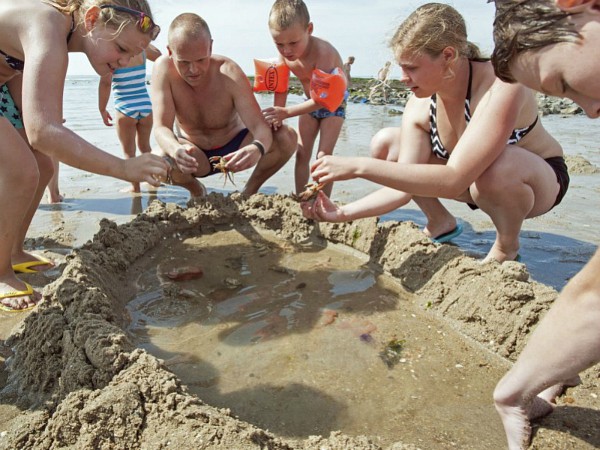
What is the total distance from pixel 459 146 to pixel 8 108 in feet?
8.76

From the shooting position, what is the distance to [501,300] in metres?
2.41

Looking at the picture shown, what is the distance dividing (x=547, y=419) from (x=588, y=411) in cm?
18

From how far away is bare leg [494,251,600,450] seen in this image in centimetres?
139

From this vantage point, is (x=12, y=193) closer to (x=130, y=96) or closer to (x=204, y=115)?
(x=204, y=115)

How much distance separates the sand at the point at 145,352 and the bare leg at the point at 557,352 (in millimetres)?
178

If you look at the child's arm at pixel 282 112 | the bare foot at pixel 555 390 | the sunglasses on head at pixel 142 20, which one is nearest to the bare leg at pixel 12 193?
the sunglasses on head at pixel 142 20

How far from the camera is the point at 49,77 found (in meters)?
2.39

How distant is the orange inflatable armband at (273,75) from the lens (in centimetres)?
476

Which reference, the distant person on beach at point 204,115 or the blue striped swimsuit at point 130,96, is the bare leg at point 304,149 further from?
the blue striped swimsuit at point 130,96

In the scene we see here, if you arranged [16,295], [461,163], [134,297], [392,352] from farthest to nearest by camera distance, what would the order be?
[134,297] < [16,295] < [461,163] < [392,352]

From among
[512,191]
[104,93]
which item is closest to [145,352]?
[512,191]

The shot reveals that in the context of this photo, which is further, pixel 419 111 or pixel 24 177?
pixel 419 111

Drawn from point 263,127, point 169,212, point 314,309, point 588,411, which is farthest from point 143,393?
point 263,127

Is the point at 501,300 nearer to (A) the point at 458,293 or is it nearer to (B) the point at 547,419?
(A) the point at 458,293
